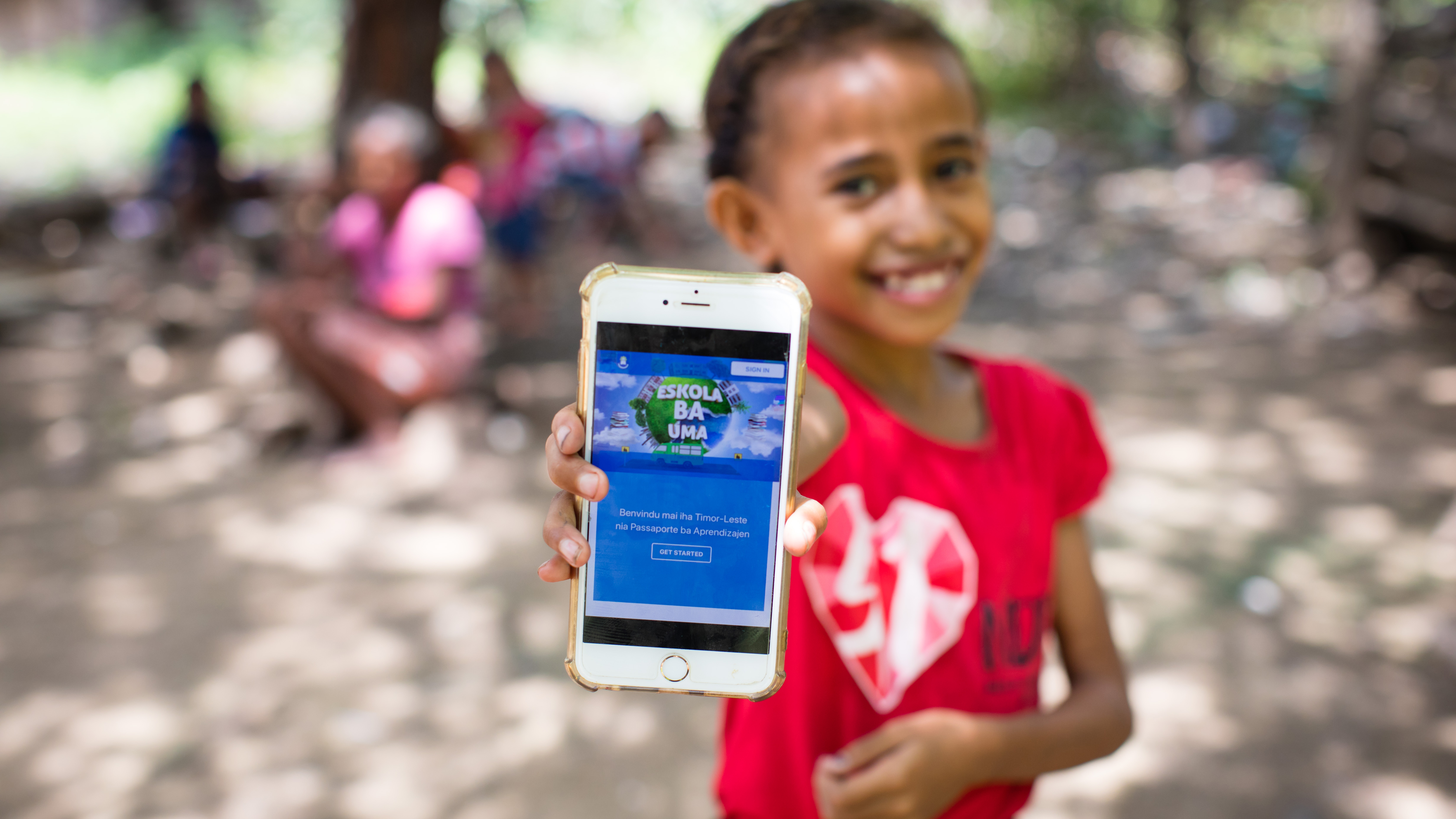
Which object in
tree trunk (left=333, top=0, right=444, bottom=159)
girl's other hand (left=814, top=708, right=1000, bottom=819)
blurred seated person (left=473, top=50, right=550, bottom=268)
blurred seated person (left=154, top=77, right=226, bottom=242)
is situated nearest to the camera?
girl's other hand (left=814, top=708, right=1000, bottom=819)

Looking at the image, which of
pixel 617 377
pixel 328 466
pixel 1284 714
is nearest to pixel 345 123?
pixel 328 466

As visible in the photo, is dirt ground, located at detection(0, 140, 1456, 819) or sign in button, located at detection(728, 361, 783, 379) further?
dirt ground, located at detection(0, 140, 1456, 819)

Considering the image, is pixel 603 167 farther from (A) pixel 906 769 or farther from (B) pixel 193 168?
(A) pixel 906 769

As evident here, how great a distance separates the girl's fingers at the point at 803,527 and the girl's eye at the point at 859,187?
460 millimetres

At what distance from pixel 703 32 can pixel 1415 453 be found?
1546 cm

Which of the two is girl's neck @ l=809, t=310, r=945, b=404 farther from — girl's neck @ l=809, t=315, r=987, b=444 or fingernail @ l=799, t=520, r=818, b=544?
fingernail @ l=799, t=520, r=818, b=544

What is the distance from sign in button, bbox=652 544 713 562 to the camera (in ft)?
3.10

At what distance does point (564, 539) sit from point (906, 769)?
0.48 meters

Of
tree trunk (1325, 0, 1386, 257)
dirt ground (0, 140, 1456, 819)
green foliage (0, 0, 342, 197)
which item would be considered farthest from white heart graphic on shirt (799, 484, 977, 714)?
green foliage (0, 0, 342, 197)

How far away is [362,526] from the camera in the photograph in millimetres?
4270

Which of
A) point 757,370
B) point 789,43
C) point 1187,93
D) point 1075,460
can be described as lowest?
point 1075,460

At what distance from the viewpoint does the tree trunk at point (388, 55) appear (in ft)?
20.3

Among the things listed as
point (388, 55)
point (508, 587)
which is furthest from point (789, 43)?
point (388, 55)

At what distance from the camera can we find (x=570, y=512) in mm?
925
